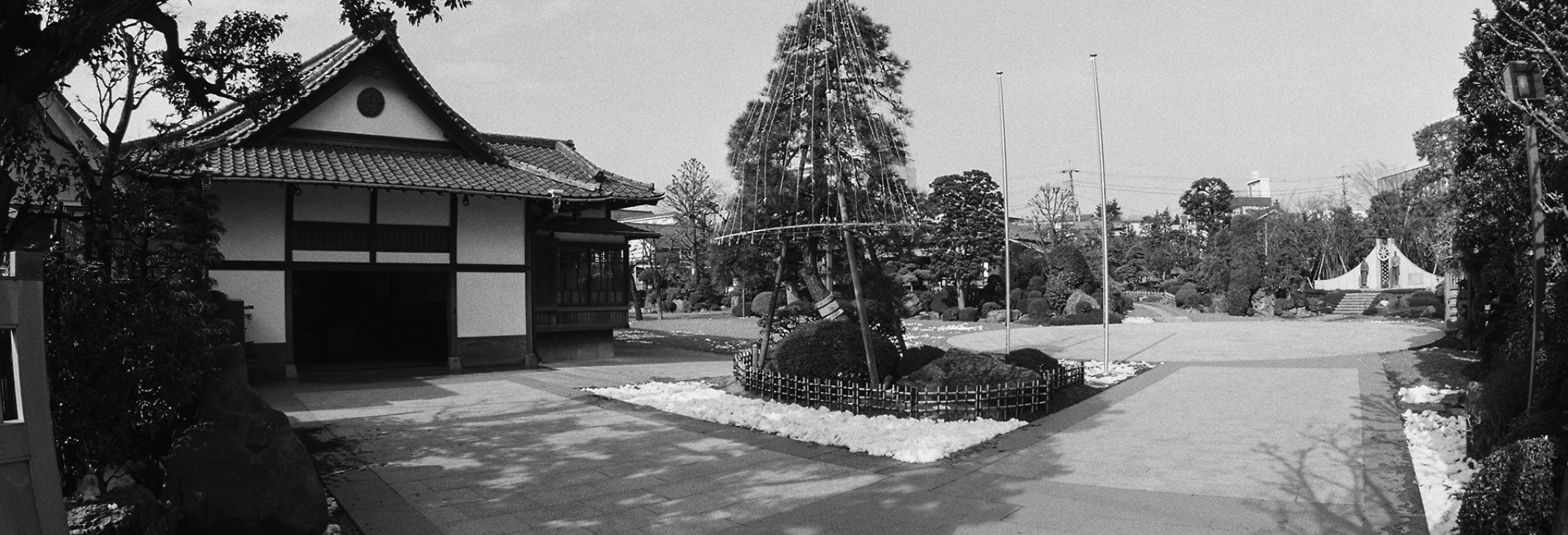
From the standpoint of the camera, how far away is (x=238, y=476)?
4.96 m

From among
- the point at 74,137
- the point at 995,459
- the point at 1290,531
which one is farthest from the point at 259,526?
the point at 74,137

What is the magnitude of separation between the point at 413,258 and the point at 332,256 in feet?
4.16

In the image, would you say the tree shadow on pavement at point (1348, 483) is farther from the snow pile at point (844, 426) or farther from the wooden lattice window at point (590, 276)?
the wooden lattice window at point (590, 276)

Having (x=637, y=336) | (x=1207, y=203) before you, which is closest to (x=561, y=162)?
(x=637, y=336)

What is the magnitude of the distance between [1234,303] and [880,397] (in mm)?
30118

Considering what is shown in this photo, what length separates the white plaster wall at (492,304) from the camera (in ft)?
51.1

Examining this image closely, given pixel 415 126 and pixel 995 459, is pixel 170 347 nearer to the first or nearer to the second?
pixel 995 459

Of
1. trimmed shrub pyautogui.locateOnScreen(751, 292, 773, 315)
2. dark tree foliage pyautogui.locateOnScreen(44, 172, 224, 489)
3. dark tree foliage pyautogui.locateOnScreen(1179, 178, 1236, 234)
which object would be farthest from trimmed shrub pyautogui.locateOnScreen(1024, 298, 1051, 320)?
dark tree foliage pyautogui.locateOnScreen(1179, 178, 1236, 234)

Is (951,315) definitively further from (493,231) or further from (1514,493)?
(1514,493)

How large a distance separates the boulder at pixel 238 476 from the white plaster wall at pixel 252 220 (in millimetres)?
9593

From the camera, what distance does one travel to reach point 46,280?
14.7ft

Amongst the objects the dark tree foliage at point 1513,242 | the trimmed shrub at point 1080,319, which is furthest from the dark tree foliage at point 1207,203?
the dark tree foliage at point 1513,242

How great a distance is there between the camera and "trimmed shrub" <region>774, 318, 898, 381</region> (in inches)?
404

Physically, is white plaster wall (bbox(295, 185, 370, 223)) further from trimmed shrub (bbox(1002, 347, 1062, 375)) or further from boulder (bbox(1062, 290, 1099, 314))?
boulder (bbox(1062, 290, 1099, 314))
